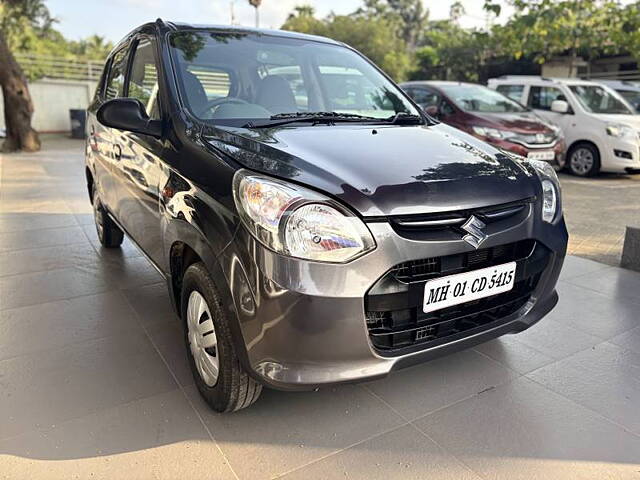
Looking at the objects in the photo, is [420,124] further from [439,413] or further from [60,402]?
[60,402]

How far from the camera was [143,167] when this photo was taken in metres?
2.80

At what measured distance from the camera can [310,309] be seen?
1.77 m

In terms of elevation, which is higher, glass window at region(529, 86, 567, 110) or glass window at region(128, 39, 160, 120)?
glass window at region(128, 39, 160, 120)

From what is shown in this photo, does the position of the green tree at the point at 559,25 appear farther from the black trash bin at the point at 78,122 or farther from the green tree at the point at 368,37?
the green tree at the point at 368,37

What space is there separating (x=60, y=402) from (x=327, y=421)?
1.19m

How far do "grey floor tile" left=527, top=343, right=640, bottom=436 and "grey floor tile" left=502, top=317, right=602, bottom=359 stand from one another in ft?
0.19

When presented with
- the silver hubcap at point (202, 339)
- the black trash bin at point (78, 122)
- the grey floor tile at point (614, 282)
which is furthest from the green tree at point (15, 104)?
the grey floor tile at point (614, 282)

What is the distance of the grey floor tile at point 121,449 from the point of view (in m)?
1.95

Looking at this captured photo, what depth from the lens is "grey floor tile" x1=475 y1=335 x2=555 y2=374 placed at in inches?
106

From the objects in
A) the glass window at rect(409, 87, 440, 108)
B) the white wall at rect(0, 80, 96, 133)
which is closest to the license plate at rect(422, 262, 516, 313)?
the glass window at rect(409, 87, 440, 108)

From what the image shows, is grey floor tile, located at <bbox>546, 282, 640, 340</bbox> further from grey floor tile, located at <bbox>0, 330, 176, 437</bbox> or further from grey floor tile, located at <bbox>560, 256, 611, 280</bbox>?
grey floor tile, located at <bbox>0, 330, 176, 437</bbox>

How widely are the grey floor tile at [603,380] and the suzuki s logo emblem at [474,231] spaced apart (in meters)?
0.99

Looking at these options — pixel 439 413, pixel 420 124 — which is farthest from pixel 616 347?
pixel 420 124

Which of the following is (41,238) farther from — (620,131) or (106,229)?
(620,131)
